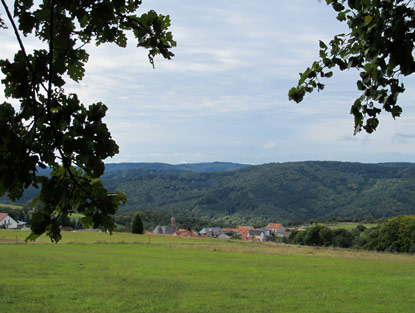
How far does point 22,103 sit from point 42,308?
9.74 m

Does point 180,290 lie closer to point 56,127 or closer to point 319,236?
point 56,127

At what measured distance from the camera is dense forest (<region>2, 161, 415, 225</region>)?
135375 millimetres

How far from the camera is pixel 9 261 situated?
19.5m

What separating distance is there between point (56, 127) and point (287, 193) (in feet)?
525

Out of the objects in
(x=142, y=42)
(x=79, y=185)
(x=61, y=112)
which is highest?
(x=142, y=42)

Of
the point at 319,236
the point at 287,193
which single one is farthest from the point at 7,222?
the point at 287,193

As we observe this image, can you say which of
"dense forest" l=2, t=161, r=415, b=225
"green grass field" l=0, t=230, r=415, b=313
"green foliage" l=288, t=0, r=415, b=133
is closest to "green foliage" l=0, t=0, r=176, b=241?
"green foliage" l=288, t=0, r=415, b=133

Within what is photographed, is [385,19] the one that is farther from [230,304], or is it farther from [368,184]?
[368,184]

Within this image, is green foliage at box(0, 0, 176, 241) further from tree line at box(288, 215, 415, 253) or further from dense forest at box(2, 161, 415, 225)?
dense forest at box(2, 161, 415, 225)

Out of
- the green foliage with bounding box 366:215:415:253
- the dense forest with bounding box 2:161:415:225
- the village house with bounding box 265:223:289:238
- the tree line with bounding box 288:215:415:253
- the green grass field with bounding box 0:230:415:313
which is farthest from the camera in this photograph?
the dense forest with bounding box 2:161:415:225

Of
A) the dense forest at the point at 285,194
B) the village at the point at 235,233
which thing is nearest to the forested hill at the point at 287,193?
the dense forest at the point at 285,194

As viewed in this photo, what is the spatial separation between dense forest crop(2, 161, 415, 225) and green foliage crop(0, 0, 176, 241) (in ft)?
372

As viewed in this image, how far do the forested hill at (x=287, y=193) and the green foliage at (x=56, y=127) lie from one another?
12732cm

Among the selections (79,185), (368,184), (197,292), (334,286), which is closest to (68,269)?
(197,292)
